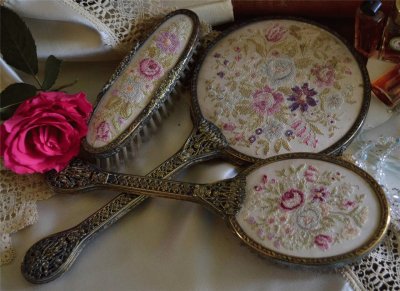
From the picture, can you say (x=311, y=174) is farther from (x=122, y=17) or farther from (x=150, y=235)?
(x=122, y=17)

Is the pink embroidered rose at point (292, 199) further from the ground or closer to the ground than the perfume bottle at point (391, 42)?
closer to the ground

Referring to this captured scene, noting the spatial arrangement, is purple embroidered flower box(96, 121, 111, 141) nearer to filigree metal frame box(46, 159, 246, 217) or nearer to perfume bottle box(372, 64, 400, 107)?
filigree metal frame box(46, 159, 246, 217)

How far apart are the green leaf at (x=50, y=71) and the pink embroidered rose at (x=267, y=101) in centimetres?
28

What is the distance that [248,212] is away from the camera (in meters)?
0.62

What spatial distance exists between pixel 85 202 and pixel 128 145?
10cm

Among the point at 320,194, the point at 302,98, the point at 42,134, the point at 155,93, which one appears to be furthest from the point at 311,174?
the point at 42,134

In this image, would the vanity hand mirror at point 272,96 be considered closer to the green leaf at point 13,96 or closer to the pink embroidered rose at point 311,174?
the pink embroidered rose at point 311,174

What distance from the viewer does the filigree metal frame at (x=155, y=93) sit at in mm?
690

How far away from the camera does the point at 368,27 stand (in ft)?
2.40

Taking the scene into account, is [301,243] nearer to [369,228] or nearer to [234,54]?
[369,228]

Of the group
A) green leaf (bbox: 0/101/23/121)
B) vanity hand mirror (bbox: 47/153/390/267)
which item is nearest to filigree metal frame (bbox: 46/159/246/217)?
vanity hand mirror (bbox: 47/153/390/267)

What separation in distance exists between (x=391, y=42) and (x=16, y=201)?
22.1 inches

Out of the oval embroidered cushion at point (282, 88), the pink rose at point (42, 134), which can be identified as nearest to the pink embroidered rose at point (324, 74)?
the oval embroidered cushion at point (282, 88)

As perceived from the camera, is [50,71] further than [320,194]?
Yes
